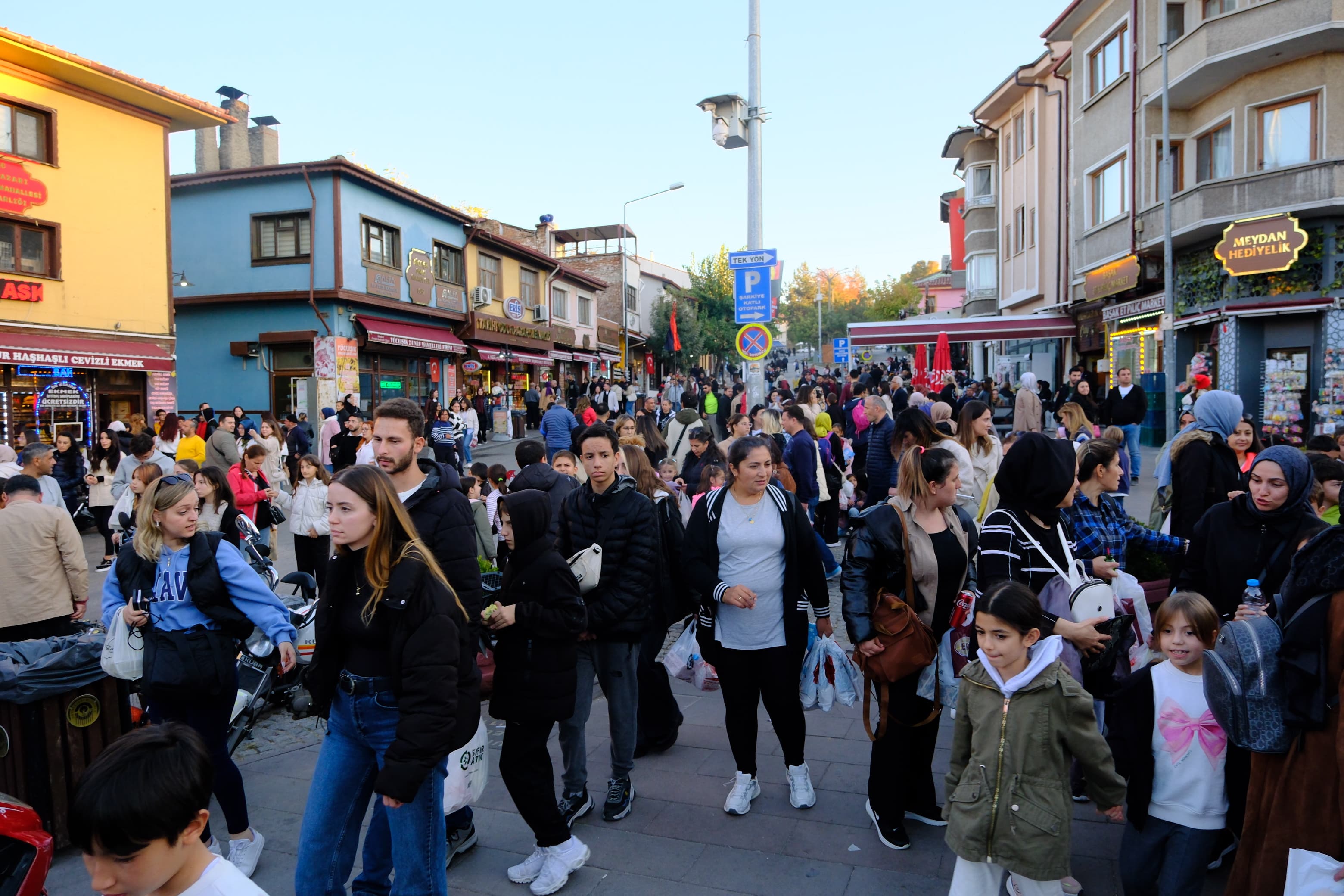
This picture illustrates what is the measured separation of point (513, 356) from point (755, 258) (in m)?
20.5

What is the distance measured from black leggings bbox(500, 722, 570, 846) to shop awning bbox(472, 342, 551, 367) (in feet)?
91.2

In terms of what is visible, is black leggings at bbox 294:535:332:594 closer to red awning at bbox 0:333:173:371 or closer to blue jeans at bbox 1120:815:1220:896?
blue jeans at bbox 1120:815:1220:896

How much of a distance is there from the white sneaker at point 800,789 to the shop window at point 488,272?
28.2 m

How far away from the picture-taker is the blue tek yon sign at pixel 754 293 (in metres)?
13.2

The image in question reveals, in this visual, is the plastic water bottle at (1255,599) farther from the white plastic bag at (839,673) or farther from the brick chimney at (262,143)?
the brick chimney at (262,143)

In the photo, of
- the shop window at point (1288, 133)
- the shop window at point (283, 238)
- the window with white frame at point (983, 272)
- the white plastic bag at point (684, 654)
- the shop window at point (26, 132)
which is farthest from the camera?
the window with white frame at point (983, 272)

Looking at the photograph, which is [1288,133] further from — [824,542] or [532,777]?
[532,777]

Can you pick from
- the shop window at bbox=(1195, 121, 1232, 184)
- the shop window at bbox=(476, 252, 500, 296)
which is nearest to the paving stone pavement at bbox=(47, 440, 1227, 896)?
the shop window at bbox=(1195, 121, 1232, 184)

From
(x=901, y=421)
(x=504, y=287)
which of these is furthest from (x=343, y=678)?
(x=504, y=287)

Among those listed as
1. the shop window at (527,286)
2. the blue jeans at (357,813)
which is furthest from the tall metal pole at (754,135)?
the shop window at (527,286)

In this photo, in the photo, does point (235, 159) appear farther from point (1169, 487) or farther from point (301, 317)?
point (1169, 487)

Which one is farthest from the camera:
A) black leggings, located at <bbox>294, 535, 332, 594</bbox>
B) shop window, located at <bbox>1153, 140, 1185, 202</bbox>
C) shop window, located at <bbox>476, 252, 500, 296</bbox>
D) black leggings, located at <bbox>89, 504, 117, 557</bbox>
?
Answer: shop window, located at <bbox>476, 252, 500, 296</bbox>

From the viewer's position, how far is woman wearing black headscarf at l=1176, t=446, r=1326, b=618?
12.3ft

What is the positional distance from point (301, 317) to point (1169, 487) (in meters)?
22.6
